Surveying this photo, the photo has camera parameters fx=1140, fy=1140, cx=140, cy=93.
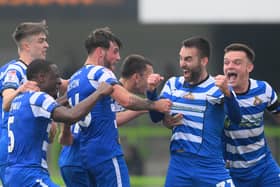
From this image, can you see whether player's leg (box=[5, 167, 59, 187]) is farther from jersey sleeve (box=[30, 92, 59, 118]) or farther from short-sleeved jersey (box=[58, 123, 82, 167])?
short-sleeved jersey (box=[58, 123, 82, 167])

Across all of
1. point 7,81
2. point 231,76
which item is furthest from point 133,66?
point 7,81

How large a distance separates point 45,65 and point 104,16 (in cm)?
1105

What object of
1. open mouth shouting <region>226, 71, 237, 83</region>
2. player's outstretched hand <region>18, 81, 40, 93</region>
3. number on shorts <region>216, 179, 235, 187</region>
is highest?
player's outstretched hand <region>18, 81, 40, 93</region>

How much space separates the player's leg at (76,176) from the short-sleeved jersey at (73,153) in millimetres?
47

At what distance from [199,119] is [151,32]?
13.7 m

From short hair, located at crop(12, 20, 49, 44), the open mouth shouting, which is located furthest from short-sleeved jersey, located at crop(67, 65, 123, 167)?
the open mouth shouting

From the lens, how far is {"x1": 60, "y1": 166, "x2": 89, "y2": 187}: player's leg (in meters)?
10.7

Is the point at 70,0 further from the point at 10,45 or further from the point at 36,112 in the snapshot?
the point at 36,112

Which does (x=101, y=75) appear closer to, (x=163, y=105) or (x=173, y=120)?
(x=163, y=105)

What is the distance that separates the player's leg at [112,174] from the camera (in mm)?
10383

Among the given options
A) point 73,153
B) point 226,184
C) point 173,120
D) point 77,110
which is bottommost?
point 226,184

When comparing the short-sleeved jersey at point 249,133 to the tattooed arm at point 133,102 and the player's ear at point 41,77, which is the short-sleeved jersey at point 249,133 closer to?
the tattooed arm at point 133,102

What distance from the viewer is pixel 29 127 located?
9625 millimetres

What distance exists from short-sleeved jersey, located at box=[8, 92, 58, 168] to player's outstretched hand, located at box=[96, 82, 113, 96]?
44 centimetres
